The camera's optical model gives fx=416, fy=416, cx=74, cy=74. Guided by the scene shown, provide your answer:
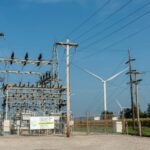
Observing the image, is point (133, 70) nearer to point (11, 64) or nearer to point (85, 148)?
point (11, 64)

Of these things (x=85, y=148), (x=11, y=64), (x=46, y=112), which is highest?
(x=11, y=64)

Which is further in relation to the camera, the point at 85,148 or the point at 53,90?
the point at 53,90

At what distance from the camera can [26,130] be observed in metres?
39.7

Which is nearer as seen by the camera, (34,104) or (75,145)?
(75,145)

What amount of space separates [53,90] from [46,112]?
3.01 metres

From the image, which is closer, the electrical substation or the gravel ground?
the gravel ground

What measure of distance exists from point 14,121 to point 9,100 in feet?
18.7

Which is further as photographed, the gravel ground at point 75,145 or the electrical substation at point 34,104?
the electrical substation at point 34,104

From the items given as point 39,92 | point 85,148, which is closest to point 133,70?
point 39,92

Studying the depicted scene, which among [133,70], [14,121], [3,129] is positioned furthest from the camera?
[133,70]

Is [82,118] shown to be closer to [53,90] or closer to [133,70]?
[53,90]

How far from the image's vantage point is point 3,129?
38062 millimetres

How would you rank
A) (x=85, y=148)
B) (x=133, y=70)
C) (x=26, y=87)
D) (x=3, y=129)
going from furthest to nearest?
(x=133, y=70), (x=26, y=87), (x=3, y=129), (x=85, y=148)

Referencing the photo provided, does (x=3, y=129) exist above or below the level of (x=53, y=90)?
below
